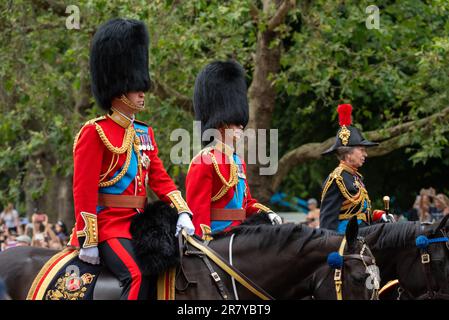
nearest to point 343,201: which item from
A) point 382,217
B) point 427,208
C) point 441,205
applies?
point 382,217

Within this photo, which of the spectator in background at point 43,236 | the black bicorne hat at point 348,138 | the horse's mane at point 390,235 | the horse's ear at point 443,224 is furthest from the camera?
the spectator in background at point 43,236

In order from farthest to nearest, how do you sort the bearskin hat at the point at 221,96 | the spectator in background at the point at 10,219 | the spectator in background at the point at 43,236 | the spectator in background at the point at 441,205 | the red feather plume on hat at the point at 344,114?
the spectator in background at the point at 10,219, the spectator in background at the point at 43,236, the spectator in background at the point at 441,205, the red feather plume on hat at the point at 344,114, the bearskin hat at the point at 221,96

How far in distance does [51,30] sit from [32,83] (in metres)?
0.95

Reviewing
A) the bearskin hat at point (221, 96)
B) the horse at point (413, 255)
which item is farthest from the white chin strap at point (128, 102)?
the horse at point (413, 255)

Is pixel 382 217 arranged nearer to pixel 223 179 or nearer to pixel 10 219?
pixel 223 179

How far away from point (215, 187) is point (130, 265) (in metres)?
1.45

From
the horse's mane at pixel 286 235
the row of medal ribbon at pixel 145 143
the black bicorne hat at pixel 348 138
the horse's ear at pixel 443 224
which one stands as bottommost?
the horse's mane at pixel 286 235

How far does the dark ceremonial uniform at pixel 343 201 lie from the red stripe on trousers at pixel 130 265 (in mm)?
2411

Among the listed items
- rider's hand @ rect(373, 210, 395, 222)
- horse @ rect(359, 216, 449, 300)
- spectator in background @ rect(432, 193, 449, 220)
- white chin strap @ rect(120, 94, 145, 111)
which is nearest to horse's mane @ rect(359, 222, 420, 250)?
horse @ rect(359, 216, 449, 300)

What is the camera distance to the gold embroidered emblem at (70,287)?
6.05m

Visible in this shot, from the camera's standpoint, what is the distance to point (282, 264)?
5.99m

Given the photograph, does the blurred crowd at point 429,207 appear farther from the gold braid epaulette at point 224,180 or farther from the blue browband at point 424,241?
the gold braid epaulette at point 224,180

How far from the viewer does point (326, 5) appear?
1338cm

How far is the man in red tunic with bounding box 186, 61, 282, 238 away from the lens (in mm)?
7102
